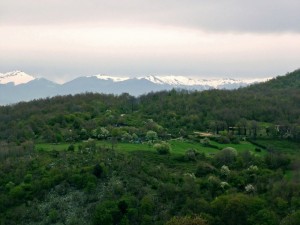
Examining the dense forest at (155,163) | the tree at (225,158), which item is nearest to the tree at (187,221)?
the dense forest at (155,163)

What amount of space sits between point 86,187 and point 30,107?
230 ft

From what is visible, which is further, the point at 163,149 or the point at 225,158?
the point at 163,149

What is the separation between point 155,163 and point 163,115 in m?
41.7

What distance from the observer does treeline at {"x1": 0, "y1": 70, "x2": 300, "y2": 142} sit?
358ft

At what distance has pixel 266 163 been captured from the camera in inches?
3265

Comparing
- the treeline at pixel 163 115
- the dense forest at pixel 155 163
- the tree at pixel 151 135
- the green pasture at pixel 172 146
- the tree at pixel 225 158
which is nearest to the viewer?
the dense forest at pixel 155 163

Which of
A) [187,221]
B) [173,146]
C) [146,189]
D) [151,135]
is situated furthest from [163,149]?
[187,221]

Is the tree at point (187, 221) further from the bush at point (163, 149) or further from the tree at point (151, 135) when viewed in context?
the tree at point (151, 135)

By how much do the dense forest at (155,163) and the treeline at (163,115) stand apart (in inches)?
11.2

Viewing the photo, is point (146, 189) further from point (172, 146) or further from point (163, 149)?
point (172, 146)

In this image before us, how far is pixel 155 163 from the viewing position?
83.6 meters

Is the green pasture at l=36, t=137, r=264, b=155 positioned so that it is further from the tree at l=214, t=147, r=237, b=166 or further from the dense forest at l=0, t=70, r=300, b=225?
the tree at l=214, t=147, r=237, b=166

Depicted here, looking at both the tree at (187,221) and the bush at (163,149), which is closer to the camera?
the tree at (187,221)

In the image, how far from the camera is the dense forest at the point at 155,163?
65.6 meters
